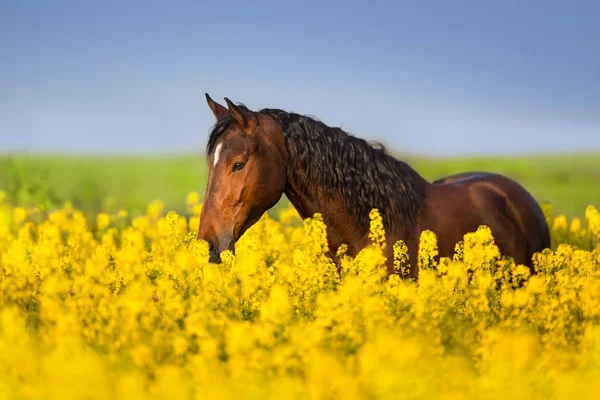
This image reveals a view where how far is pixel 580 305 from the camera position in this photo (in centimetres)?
530

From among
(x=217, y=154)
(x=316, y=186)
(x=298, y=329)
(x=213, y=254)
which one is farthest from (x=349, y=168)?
(x=298, y=329)

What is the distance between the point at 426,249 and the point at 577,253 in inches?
47.3

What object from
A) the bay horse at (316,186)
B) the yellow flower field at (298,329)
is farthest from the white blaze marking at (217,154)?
the yellow flower field at (298,329)

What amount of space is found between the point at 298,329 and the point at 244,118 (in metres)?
2.23

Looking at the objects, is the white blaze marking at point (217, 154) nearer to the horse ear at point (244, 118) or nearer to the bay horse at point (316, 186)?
the bay horse at point (316, 186)

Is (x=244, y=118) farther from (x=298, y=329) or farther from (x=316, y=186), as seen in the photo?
(x=298, y=329)

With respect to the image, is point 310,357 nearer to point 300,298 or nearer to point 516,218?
point 300,298

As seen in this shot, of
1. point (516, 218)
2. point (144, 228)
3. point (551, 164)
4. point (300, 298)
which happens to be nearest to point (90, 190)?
point (144, 228)

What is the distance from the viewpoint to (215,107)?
6418 millimetres

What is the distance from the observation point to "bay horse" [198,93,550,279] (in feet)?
19.7

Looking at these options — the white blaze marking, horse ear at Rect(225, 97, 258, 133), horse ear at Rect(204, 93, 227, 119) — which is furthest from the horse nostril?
horse ear at Rect(204, 93, 227, 119)

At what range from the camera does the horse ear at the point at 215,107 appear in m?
6.41

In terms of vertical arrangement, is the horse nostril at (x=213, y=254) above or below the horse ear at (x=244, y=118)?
below

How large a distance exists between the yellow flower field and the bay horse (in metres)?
0.23
